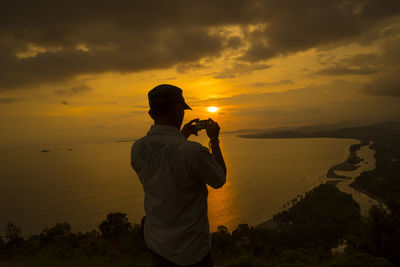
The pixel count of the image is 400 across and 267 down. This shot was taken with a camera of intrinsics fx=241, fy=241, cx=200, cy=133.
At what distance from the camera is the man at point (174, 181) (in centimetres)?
141

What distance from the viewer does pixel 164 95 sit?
156 cm

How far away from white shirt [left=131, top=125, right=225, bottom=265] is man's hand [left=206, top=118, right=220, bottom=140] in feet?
1.10

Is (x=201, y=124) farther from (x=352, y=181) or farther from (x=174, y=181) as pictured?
(x=352, y=181)

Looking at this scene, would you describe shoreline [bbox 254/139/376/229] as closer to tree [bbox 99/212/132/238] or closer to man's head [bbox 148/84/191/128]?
tree [bbox 99/212/132/238]

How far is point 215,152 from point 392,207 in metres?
17.2

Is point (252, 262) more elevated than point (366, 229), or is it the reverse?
point (252, 262)

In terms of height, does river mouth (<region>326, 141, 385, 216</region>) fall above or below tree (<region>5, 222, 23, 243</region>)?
below

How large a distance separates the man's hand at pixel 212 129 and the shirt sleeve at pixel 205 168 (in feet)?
1.32

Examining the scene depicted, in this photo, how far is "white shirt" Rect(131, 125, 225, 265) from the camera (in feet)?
4.58

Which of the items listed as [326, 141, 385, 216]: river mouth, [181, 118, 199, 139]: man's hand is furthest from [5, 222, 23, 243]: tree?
[326, 141, 385, 216]: river mouth

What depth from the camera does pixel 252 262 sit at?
17.3ft

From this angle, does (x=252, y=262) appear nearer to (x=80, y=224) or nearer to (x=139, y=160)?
(x=139, y=160)

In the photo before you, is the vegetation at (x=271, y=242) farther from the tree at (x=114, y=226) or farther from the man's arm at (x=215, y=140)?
the man's arm at (x=215, y=140)

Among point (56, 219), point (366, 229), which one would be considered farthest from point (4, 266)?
point (56, 219)
